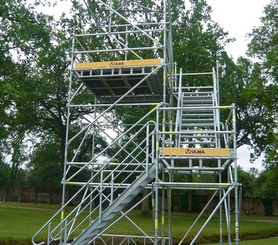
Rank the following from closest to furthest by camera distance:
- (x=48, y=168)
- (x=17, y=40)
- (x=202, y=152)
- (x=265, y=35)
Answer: (x=202, y=152)
(x=17, y=40)
(x=265, y=35)
(x=48, y=168)

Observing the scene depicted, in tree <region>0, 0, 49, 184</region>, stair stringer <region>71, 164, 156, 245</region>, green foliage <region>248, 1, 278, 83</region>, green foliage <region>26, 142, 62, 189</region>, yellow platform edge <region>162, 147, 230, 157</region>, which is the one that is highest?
green foliage <region>248, 1, 278, 83</region>

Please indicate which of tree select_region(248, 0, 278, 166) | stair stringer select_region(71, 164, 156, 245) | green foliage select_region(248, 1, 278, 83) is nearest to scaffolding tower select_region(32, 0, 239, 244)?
stair stringer select_region(71, 164, 156, 245)

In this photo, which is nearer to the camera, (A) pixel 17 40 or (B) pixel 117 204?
(B) pixel 117 204

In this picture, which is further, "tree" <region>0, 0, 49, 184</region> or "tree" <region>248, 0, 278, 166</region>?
"tree" <region>248, 0, 278, 166</region>

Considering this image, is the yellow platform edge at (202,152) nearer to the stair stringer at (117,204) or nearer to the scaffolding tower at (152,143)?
the scaffolding tower at (152,143)

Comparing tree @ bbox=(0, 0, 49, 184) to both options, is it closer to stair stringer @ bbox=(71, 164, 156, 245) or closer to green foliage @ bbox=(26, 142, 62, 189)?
stair stringer @ bbox=(71, 164, 156, 245)

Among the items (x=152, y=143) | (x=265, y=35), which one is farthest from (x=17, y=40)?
(x=265, y=35)

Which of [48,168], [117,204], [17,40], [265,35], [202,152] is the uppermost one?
[265,35]

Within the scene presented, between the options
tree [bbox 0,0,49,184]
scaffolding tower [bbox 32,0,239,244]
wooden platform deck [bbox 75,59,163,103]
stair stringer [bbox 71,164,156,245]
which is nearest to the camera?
scaffolding tower [bbox 32,0,239,244]

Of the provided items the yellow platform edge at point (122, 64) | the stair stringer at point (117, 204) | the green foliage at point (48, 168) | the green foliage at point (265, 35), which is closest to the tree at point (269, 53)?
the green foliage at point (265, 35)

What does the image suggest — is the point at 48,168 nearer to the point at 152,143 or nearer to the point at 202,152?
the point at 152,143

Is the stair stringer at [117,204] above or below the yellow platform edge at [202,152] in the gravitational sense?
below

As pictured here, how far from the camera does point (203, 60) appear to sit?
28.8 m

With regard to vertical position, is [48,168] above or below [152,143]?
above
